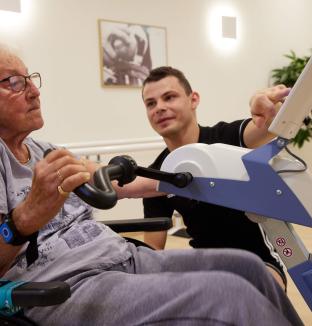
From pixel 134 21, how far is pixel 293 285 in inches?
109

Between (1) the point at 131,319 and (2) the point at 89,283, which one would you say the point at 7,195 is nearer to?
(2) the point at 89,283

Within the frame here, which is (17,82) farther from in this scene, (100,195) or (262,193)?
(262,193)

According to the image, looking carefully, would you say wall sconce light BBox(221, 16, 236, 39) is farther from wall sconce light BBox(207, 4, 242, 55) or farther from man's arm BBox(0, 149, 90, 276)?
man's arm BBox(0, 149, 90, 276)

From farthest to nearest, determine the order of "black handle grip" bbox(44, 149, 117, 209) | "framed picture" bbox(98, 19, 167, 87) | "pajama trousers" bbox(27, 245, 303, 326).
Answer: "framed picture" bbox(98, 19, 167, 87)
"pajama trousers" bbox(27, 245, 303, 326)
"black handle grip" bbox(44, 149, 117, 209)

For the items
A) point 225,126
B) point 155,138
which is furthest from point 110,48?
point 225,126

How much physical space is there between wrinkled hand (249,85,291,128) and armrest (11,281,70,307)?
0.65 metres

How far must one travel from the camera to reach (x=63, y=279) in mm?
1037

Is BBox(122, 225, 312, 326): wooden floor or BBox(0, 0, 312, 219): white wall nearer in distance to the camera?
BBox(122, 225, 312, 326): wooden floor

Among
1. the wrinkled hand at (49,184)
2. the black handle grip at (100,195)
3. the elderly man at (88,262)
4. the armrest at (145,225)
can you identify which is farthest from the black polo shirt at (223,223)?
the black handle grip at (100,195)

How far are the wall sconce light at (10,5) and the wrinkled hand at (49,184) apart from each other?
283 centimetres

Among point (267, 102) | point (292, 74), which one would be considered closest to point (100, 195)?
point (267, 102)

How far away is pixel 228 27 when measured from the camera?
468cm

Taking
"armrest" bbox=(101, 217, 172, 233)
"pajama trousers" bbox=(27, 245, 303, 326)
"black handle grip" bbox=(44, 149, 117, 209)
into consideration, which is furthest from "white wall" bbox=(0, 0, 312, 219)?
"black handle grip" bbox=(44, 149, 117, 209)

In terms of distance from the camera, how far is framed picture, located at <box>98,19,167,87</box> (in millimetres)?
3805
